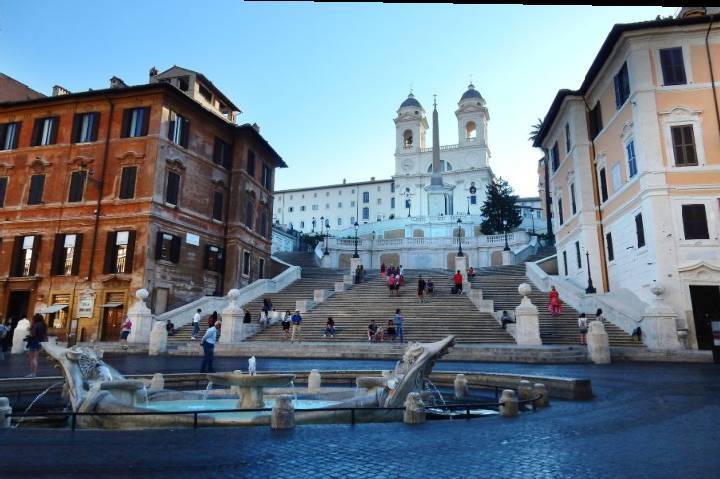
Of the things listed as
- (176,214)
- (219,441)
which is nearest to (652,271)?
(219,441)

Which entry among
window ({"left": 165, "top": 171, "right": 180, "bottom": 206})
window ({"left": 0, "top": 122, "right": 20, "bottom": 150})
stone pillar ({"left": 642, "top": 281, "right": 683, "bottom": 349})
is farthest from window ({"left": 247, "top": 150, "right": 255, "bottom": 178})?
stone pillar ({"left": 642, "top": 281, "right": 683, "bottom": 349})

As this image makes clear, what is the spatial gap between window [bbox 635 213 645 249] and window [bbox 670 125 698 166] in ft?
9.02

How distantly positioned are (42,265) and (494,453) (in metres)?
32.1

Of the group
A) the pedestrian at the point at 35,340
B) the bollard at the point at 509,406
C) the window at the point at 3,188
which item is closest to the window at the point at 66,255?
the window at the point at 3,188

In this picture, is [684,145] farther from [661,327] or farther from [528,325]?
[528,325]

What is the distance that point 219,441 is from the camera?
6.33 m

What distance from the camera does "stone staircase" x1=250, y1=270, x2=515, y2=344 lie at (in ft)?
74.2

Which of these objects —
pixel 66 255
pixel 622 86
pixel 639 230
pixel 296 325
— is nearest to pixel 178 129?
pixel 66 255

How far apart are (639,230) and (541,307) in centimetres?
598

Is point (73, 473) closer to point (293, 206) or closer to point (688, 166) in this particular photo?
point (688, 166)

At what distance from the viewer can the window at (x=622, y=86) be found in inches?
944

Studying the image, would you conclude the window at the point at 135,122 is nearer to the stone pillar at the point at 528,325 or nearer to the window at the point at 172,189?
the window at the point at 172,189

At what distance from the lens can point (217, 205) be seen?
35.5 m

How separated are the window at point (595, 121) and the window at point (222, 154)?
24.4 metres
